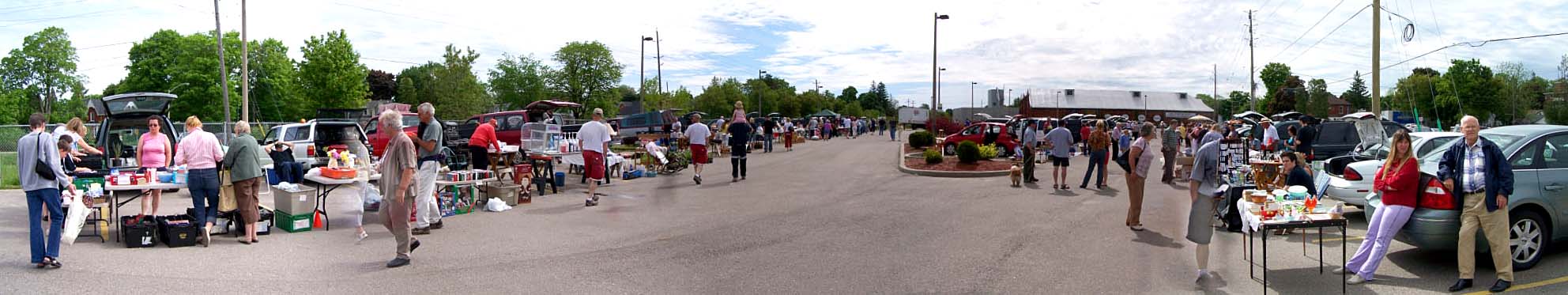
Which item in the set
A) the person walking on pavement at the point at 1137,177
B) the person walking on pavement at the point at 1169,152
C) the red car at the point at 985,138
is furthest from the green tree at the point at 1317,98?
the person walking on pavement at the point at 1137,177

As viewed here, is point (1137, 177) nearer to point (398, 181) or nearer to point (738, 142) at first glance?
point (398, 181)

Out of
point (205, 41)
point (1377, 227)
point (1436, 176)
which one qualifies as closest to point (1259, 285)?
point (1377, 227)

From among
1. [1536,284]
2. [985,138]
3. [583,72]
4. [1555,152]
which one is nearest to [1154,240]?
[1536,284]

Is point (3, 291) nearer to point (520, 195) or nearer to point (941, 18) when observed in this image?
point (520, 195)

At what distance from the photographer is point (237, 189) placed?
27.8 ft

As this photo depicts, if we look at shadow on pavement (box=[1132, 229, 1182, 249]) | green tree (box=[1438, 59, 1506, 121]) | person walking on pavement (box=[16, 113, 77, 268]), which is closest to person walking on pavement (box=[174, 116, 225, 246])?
person walking on pavement (box=[16, 113, 77, 268])

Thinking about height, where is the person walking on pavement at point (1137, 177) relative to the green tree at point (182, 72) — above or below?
below

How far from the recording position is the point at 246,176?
333 inches

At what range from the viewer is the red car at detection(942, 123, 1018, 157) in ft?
83.9

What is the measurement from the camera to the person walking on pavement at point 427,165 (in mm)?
8805

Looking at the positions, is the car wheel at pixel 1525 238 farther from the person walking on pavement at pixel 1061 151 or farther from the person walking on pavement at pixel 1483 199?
the person walking on pavement at pixel 1061 151

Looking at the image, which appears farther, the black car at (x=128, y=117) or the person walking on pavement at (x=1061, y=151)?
the person walking on pavement at (x=1061, y=151)

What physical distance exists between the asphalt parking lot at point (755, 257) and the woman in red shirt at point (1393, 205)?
189 millimetres

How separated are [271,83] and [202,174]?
213 ft
